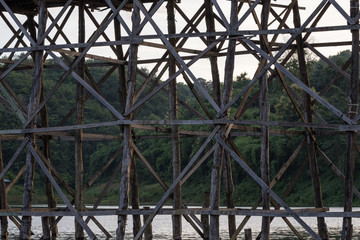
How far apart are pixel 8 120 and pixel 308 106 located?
4403 centimetres

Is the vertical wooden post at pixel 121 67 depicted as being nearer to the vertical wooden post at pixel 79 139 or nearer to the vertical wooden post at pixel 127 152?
the vertical wooden post at pixel 79 139

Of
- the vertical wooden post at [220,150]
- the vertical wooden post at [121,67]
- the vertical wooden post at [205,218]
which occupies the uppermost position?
the vertical wooden post at [121,67]

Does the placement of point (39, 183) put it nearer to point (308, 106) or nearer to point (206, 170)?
point (206, 170)

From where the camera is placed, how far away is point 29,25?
83.0 feet

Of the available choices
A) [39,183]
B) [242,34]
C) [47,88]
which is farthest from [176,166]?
[47,88]

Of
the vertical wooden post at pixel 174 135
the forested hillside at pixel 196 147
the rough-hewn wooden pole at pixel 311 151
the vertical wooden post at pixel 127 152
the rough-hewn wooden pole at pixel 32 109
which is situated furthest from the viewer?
the forested hillside at pixel 196 147

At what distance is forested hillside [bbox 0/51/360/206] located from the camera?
52.3 metres

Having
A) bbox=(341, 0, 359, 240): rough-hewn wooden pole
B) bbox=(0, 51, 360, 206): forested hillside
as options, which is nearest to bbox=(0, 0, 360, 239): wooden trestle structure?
bbox=(341, 0, 359, 240): rough-hewn wooden pole

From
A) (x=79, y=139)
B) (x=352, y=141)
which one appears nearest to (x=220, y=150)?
(x=352, y=141)

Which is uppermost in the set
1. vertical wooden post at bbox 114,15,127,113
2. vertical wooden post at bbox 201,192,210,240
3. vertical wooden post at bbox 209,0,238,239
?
vertical wooden post at bbox 114,15,127,113

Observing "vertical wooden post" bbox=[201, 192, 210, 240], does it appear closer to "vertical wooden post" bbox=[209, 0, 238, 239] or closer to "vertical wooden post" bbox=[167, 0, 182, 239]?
"vertical wooden post" bbox=[167, 0, 182, 239]

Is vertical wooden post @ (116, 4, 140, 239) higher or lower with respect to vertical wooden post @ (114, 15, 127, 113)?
lower

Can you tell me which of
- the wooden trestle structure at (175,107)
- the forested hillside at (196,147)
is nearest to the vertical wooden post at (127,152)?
the wooden trestle structure at (175,107)

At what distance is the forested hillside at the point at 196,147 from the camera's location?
52.3 metres
